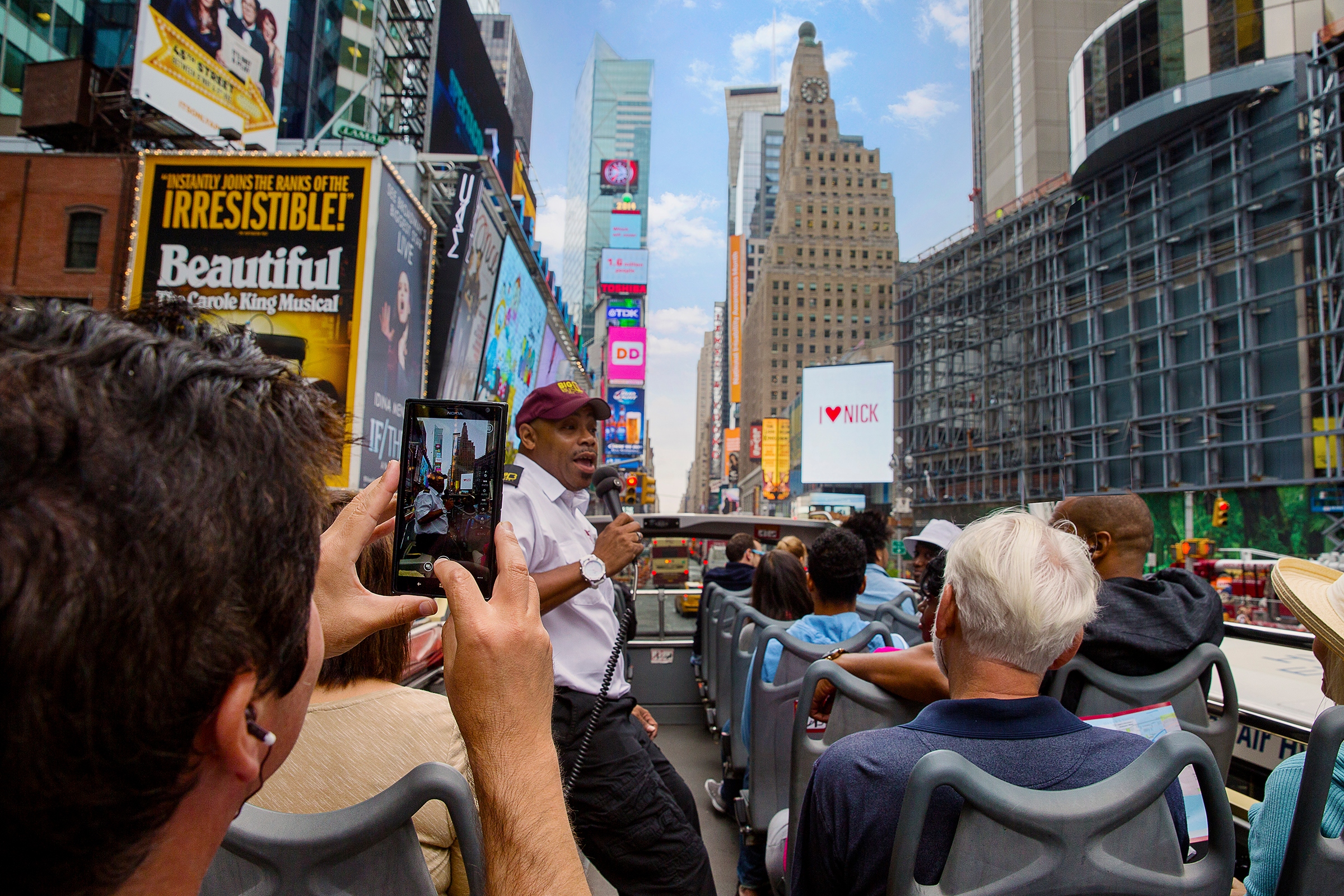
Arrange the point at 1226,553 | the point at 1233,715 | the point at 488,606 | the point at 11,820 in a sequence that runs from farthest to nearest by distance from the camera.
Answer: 1. the point at 1226,553
2. the point at 1233,715
3. the point at 488,606
4. the point at 11,820

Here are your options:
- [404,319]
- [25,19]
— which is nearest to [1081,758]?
[404,319]

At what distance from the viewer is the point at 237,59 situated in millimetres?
15570

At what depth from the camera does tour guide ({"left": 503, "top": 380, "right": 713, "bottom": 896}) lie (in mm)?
2584

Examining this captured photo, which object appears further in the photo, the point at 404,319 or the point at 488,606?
the point at 404,319

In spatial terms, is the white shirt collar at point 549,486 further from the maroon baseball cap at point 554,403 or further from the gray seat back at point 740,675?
the gray seat back at point 740,675

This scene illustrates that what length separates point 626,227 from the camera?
77.5 meters

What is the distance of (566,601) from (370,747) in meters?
1.12

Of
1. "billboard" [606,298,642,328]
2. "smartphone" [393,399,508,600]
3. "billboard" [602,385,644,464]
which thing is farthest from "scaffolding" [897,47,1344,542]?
"billboard" [606,298,642,328]

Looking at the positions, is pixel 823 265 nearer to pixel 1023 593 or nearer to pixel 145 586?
pixel 1023 593

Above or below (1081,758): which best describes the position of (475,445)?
above

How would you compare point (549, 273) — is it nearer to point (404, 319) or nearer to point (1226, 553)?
point (404, 319)

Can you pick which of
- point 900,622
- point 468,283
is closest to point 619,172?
point 468,283

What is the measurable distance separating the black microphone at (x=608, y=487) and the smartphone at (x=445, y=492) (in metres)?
2.22

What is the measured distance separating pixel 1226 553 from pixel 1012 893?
99.0ft
